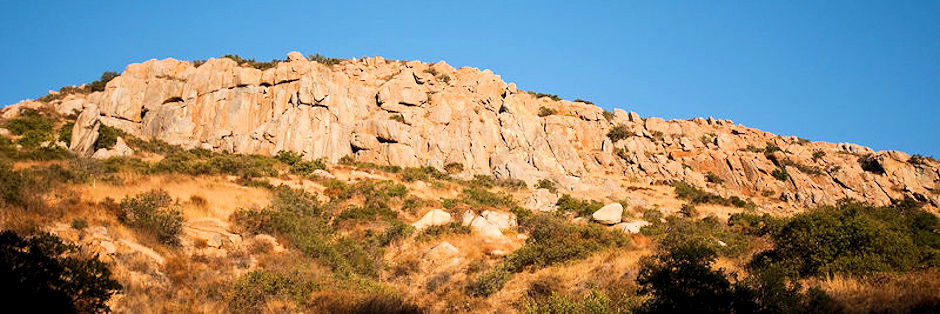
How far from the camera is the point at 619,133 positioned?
167 feet

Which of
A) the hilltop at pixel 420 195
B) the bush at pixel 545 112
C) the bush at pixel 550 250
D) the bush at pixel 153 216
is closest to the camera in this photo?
the hilltop at pixel 420 195

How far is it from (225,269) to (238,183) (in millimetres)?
13813

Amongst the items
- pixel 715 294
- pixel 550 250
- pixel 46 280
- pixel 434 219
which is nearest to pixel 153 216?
pixel 46 280

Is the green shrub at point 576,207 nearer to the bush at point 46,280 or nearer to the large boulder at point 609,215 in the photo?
the large boulder at point 609,215

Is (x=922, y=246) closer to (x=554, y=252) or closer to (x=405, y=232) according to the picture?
(x=554, y=252)

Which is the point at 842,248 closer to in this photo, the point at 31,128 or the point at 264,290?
the point at 264,290

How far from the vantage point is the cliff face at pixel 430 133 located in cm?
3856

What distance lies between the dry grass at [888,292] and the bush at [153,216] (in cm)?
1552

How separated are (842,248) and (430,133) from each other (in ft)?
111

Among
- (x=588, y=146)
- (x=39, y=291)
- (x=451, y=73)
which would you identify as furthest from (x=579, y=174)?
(x=39, y=291)

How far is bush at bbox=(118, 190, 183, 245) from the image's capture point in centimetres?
1274

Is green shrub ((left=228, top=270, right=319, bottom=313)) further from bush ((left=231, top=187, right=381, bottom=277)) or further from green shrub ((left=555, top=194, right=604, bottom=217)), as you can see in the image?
green shrub ((left=555, top=194, right=604, bottom=217))

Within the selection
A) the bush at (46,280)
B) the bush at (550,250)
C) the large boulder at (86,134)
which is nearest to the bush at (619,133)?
the bush at (550,250)

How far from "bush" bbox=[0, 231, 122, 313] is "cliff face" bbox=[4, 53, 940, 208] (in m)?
Result: 29.7
